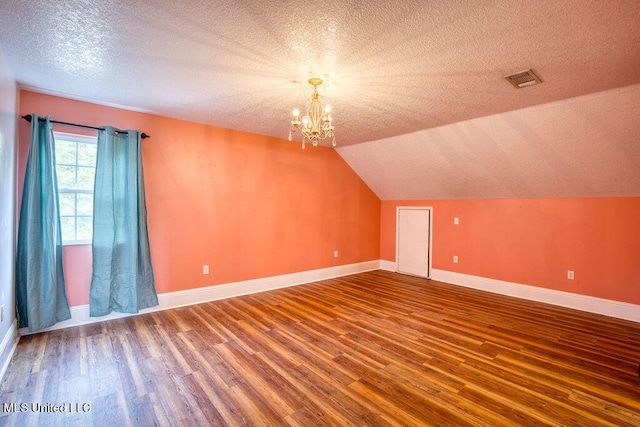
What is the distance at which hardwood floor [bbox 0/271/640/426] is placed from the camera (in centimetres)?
204

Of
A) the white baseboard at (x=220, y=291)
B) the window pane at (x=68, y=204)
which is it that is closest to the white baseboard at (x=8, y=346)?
the white baseboard at (x=220, y=291)

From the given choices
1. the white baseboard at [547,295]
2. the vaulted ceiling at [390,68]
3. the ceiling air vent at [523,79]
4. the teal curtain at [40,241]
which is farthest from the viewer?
the white baseboard at [547,295]

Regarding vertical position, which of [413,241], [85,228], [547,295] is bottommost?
[547,295]

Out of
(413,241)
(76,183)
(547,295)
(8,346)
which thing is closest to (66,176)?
(76,183)

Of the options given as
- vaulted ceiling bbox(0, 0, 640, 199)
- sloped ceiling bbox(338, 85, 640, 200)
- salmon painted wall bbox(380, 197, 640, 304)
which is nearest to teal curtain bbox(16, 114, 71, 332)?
vaulted ceiling bbox(0, 0, 640, 199)

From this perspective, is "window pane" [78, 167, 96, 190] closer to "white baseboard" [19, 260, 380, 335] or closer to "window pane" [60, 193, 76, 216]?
"window pane" [60, 193, 76, 216]

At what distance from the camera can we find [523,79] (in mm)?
2682

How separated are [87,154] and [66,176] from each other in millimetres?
339

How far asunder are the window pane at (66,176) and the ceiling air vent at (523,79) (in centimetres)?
470

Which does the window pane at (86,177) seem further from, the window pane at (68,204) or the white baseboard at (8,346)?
the white baseboard at (8,346)

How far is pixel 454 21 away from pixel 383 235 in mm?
5314

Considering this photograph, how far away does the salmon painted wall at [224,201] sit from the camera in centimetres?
360

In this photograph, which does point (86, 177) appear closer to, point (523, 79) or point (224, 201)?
point (224, 201)

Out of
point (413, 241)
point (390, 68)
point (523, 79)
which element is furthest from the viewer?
point (413, 241)
